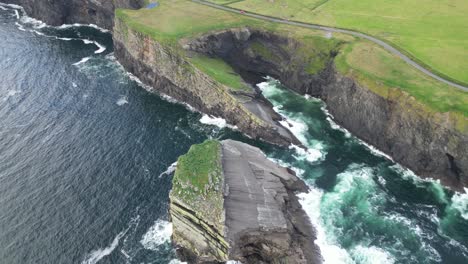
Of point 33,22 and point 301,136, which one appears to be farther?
point 33,22

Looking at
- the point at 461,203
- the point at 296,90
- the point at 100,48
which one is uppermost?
the point at 296,90

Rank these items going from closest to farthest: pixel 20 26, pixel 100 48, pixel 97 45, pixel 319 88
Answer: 1. pixel 319 88
2. pixel 100 48
3. pixel 97 45
4. pixel 20 26

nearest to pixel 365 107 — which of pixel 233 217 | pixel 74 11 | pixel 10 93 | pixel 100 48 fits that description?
pixel 233 217

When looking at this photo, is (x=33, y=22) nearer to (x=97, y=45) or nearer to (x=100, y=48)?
(x=97, y=45)

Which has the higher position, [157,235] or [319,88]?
[319,88]

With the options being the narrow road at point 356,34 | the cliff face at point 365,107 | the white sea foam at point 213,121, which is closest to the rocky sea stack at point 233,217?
the white sea foam at point 213,121

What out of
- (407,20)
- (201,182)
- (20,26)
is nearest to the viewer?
(201,182)

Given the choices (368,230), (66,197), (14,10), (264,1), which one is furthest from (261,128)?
(14,10)
